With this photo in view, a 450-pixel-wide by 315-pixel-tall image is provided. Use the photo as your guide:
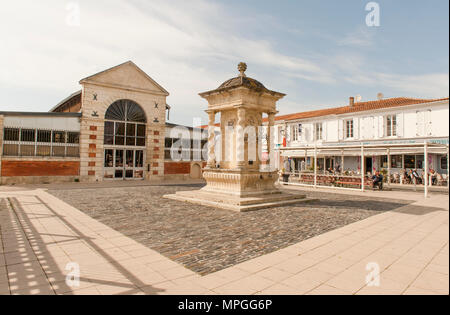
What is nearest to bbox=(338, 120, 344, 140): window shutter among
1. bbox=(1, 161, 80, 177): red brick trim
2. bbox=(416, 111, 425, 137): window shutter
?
bbox=(416, 111, 425, 137): window shutter

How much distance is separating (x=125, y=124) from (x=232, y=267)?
18.1 meters

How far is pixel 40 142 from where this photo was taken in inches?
648

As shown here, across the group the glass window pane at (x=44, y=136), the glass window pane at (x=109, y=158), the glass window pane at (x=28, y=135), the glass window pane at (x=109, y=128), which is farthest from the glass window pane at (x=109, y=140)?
the glass window pane at (x=28, y=135)

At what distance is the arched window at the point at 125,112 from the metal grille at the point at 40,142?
2.68 metres

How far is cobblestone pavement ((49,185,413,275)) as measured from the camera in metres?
4.32

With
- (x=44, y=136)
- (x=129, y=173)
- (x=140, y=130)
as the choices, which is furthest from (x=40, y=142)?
(x=140, y=130)

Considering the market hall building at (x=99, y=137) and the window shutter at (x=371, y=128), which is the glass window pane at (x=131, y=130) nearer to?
the market hall building at (x=99, y=137)

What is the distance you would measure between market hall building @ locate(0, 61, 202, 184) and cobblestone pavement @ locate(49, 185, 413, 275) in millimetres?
9041

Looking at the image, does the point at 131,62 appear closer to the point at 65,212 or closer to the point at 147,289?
the point at 65,212

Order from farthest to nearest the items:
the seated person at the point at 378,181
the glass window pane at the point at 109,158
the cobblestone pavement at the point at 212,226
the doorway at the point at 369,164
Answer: the doorway at the point at 369,164 < the glass window pane at the point at 109,158 < the seated person at the point at 378,181 < the cobblestone pavement at the point at 212,226

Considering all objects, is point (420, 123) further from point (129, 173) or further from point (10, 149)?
point (10, 149)

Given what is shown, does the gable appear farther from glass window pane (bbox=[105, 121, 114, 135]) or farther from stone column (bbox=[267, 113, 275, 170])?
stone column (bbox=[267, 113, 275, 170])

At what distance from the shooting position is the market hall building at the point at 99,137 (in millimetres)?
15914

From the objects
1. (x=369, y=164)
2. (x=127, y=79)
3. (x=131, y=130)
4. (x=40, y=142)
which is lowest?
(x=369, y=164)
